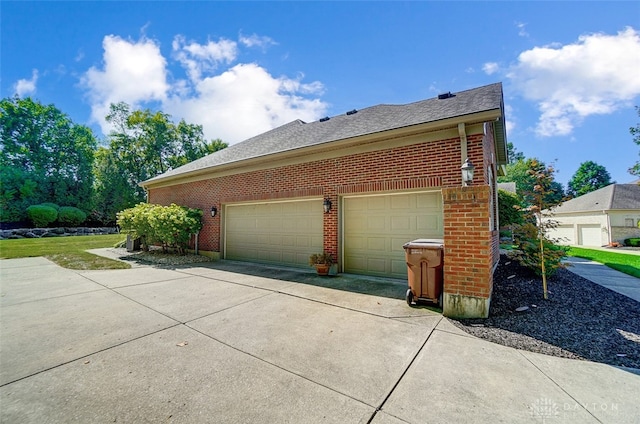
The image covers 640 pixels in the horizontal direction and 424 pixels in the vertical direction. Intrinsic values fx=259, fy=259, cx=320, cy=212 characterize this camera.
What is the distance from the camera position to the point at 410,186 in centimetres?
569

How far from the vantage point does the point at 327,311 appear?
13.9 feet

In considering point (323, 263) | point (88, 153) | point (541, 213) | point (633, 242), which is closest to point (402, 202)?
point (323, 263)

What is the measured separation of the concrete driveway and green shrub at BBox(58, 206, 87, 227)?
27.7 metres

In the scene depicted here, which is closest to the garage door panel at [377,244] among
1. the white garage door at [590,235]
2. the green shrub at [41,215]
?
the white garage door at [590,235]

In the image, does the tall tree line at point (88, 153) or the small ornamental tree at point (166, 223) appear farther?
the tall tree line at point (88, 153)

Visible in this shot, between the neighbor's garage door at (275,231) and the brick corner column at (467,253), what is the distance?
386 cm

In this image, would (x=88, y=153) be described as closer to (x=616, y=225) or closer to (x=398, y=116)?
(x=398, y=116)

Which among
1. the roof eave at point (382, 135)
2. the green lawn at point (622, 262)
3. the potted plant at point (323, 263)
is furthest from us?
the green lawn at point (622, 262)

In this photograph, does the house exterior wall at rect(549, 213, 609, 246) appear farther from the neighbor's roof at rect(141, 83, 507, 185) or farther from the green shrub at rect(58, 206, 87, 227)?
the green shrub at rect(58, 206, 87, 227)

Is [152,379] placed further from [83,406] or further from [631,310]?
[631,310]

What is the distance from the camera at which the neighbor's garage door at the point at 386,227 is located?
5879mm

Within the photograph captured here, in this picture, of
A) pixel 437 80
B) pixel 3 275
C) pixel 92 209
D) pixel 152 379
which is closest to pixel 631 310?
pixel 152 379

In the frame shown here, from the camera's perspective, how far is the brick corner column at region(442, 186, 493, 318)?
3.97m

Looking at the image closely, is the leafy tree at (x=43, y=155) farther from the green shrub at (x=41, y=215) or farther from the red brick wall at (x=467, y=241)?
the red brick wall at (x=467, y=241)
